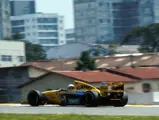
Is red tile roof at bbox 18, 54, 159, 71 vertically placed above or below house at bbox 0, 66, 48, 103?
below

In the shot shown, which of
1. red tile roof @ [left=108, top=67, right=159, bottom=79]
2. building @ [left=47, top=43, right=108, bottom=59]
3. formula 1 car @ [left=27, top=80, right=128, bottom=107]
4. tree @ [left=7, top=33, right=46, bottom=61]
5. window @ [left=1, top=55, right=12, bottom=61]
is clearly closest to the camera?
formula 1 car @ [left=27, top=80, right=128, bottom=107]

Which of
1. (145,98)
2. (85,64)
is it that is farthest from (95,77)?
(85,64)

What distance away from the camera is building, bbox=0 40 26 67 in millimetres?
117375

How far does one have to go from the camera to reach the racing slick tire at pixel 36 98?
31328 millimetres

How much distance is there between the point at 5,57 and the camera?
12069cm

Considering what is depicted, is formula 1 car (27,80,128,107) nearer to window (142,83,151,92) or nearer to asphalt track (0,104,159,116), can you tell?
asphalt track (0,104,159,116)

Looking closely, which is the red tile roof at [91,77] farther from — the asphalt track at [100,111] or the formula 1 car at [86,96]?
the asphalt track at [100,111]

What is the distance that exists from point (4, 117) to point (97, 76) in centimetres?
3925

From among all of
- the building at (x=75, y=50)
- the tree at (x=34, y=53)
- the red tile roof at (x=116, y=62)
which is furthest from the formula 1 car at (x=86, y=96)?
the tree at (x=34, y=53)

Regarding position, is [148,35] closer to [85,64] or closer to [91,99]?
[85,64]

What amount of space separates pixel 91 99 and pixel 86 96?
Result: 59 cm

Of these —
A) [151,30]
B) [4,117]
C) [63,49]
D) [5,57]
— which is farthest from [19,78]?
[63,49]

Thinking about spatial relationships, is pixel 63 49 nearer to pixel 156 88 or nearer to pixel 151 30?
pixel 151 30

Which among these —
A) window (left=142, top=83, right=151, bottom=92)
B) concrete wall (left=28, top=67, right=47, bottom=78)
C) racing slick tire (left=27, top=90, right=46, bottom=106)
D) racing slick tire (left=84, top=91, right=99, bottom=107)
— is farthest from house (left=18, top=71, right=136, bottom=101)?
racing slick tire (left=84, top=91, right=99, bottom=107)
